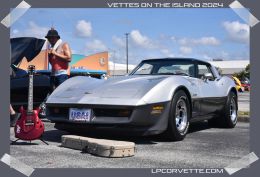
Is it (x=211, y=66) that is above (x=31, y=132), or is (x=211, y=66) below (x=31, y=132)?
above

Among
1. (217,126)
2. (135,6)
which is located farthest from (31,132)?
(217,126)

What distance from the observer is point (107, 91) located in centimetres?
486

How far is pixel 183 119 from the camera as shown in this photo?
17.3ft

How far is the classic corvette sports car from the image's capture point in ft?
15.0

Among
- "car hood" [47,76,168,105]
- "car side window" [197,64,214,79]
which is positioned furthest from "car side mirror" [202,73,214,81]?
"car hood" [47,76,168,105]

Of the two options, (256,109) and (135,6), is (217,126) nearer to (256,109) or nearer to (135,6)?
(256,109)

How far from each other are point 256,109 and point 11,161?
2795mm

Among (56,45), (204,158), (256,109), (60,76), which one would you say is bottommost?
(204,158)

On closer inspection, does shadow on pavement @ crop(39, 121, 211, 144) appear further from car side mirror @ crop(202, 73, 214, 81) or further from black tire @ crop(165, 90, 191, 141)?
car side mirror @ crop(202, 73, 214, 81)

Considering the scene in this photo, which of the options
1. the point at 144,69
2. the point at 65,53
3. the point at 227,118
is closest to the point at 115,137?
the point at 144,69

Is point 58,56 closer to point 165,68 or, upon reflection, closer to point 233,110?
point 165,68

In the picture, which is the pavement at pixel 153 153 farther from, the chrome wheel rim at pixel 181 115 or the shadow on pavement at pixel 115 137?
the chrome wheel rim at pixel 181 115

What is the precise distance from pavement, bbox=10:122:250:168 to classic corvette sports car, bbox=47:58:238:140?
0.27 metres

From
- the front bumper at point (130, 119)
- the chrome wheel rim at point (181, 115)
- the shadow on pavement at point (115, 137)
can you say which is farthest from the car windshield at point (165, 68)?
the front bumper at point (130, 119)
